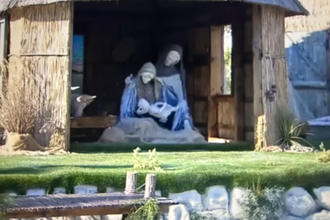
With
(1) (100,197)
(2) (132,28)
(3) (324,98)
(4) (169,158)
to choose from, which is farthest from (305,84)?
(1) (100,197)

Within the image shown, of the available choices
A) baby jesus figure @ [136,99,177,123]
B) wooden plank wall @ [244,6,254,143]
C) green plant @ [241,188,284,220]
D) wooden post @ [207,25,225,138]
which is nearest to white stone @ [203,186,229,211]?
green plant @ [241,188,284,220]

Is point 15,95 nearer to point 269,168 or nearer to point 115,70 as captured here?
point 269,168

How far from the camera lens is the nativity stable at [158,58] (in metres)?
7.23

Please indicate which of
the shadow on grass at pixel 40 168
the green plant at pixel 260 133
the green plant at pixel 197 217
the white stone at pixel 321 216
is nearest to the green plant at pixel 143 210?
the green plant at pixel 197 217

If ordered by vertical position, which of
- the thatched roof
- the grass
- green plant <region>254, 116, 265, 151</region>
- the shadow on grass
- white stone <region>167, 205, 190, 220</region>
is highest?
the thatched roof

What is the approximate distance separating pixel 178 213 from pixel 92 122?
467cm

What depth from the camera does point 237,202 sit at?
206 inches

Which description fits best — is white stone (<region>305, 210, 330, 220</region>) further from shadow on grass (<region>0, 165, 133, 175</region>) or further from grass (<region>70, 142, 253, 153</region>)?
grass (<region>70, 142, 253, 153</region>)

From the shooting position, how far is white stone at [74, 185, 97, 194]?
4.95 metres

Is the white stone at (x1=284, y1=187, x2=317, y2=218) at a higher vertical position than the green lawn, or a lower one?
lower

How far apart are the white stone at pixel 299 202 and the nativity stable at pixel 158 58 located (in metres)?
2.57

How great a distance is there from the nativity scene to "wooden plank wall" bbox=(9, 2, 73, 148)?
4.96 ft

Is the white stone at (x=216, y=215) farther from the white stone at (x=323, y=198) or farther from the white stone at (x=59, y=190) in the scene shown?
the white stone at (x=59, y=190)

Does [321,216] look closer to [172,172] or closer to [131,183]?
[172,172]
